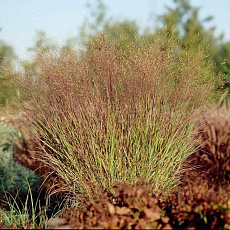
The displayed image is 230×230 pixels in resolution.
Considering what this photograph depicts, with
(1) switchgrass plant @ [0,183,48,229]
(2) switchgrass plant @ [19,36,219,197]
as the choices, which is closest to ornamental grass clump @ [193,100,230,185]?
(2) switchgrass plant @ [19,36,219,197]

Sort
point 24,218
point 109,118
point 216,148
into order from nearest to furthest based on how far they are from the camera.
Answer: point 24,218 < point 109,118 < point 216,148

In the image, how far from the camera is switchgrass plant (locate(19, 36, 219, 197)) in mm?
3812

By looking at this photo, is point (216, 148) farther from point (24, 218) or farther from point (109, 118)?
point (24, 218)

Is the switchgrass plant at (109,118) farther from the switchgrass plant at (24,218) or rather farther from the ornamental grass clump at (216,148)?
the ornamental grass clump at (216,148)

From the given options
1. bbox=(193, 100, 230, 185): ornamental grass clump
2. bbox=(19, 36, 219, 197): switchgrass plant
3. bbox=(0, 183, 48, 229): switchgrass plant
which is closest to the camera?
bbox=(0, 183, 48, 229): switchgrass plant

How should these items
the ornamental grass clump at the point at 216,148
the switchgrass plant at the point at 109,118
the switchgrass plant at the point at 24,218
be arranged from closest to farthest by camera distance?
the switchgrass plant at the point at 24,218, the switchgrass plant at the point at 109,118, the ornamental grass clump at the point at 216,148

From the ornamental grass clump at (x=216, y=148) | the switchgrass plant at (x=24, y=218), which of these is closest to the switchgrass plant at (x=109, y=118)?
the switchgrass plant at (x=24, y=218)

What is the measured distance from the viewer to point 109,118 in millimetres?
3873

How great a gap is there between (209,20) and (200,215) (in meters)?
15.5

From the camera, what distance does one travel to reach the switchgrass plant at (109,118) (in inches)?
150

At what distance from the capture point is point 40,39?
447cm

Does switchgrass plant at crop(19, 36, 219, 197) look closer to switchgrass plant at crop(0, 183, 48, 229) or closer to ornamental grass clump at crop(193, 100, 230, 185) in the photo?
switchgrass plant at crop(0, 183, 48, 229)

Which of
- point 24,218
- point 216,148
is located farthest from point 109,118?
point 216,148

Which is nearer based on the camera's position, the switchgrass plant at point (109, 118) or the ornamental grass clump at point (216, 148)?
the switchgrass plant at point (109, 118)
